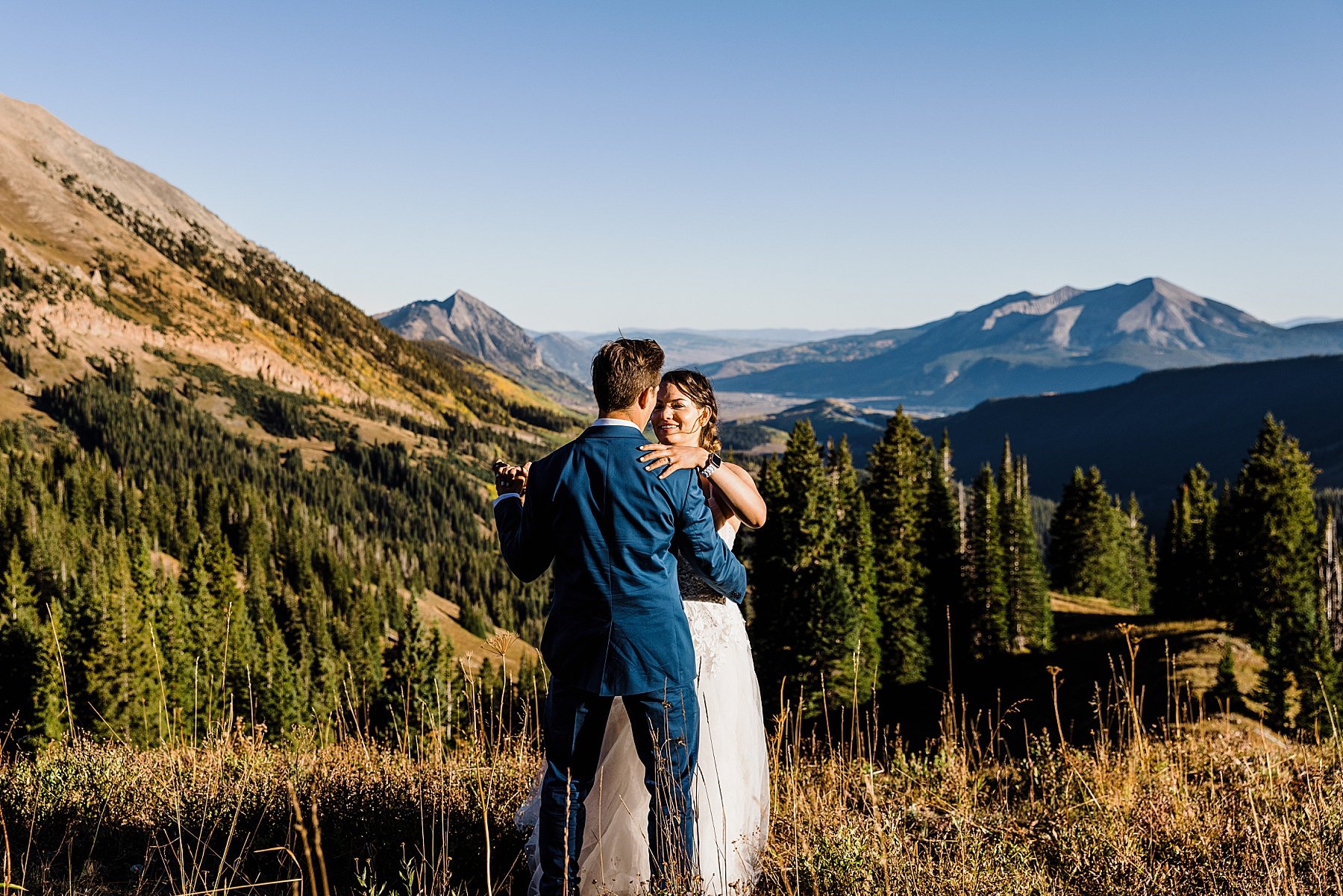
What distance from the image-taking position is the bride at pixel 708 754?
3.83 m

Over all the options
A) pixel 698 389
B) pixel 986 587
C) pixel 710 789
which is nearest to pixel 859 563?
pixel 986 587

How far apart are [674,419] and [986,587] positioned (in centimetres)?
4332

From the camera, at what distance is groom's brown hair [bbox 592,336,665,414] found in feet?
12.2

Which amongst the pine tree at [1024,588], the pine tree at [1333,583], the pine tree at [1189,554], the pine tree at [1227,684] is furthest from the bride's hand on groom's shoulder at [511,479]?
the pine tree at [1333,583]

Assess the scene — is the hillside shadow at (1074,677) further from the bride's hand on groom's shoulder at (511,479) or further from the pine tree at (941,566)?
the bride's hand on groom's shoulder at (511,479)

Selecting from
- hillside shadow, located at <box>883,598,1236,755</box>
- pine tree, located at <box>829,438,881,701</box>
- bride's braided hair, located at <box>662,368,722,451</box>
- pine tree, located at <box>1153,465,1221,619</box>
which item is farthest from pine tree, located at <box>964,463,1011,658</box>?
bride's braided hair, located at <box>662,368,722,451</box>

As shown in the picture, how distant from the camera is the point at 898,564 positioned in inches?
1601

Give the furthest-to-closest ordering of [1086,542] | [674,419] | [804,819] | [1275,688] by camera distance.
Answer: [1086,542]
[1275,688]
[804,819]
[674,419]

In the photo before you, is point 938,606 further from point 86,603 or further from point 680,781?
point 86,603

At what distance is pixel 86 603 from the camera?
4241 cm

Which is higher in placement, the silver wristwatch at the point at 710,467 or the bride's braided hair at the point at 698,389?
the bride's braided hair at the point at 698,389

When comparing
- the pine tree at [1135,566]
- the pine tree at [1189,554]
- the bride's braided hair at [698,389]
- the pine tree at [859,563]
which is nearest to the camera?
Answer: the bride's braided hair at [698,389]

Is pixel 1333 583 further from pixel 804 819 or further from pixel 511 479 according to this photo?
pixel 511 479

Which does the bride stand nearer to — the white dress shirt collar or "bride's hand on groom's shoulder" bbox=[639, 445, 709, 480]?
"bride's hand on groom's shoulder" bbox=[639, 445, 709, 480]
